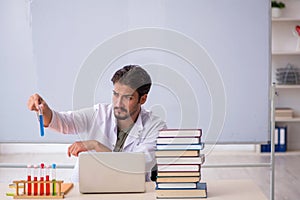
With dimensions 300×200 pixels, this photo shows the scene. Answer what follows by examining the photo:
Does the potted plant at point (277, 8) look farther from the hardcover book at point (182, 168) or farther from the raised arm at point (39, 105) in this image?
the hardcover book at point (182, 168)

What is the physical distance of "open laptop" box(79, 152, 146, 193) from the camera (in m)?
2.36

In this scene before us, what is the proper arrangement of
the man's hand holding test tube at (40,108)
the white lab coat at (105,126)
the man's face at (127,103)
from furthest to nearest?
1. the man's face at (127,103)
2. the white lab coat at (105,126)
3. the man's hand holding test tube at (40,108)

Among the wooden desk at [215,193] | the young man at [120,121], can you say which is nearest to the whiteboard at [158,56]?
the young man at [120,121]

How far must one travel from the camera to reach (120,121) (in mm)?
3039

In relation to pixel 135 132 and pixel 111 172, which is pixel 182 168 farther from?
pixel 135 132

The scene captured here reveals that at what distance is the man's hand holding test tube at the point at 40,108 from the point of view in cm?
270

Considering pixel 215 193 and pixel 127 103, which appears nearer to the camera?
pixel 215 193

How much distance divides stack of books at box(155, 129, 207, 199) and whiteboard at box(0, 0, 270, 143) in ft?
4.69

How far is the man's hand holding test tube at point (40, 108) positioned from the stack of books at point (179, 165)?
54 cm

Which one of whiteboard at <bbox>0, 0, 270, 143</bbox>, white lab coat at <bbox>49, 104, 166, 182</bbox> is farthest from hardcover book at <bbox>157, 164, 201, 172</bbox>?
whiteboard at <bbox>0, 0, 270, 143</bbox>

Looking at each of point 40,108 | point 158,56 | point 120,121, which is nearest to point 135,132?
point 120,121

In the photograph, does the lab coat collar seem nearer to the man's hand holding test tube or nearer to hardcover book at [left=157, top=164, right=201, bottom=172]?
the man's hand holding test tube

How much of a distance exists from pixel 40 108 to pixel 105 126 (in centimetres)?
39

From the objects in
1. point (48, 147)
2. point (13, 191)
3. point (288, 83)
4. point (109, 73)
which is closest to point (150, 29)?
point (109, 73)
